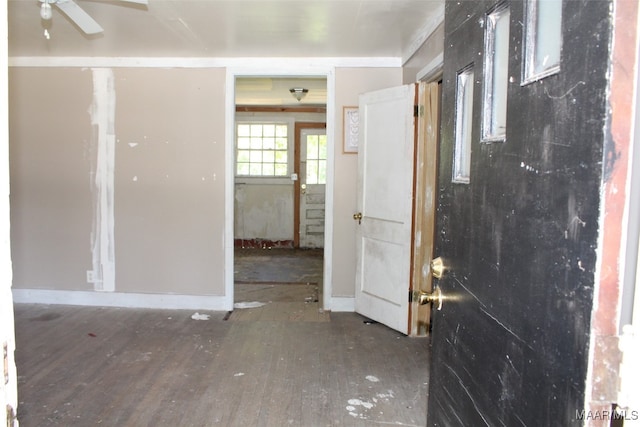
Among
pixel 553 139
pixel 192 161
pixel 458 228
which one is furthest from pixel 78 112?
pixel 553 139

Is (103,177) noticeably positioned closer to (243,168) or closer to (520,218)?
(243,168)

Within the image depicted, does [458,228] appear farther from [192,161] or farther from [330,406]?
[192,161]

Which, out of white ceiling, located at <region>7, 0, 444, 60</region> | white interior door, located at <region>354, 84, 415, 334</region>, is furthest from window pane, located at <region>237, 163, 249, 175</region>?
white interior door, located at <region>354, 84, 415, 334</region>

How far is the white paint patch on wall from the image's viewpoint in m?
4.25

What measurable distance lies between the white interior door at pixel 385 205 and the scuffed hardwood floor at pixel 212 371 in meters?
0.25

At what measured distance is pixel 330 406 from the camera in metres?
2.53

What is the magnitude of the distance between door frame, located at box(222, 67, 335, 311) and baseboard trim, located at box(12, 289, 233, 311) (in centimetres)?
16

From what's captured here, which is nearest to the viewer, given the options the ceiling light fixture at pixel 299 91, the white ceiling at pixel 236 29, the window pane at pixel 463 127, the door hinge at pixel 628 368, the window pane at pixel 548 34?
the door hinge at pixel 628 368

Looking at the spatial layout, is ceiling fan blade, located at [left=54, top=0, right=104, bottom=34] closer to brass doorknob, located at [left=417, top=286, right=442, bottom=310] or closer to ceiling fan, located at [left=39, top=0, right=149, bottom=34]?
ceiling fan, located at [left=39, top=0, right=149, bottom=34]

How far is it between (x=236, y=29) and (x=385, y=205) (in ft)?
5.85

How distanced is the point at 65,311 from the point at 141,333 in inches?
41.2

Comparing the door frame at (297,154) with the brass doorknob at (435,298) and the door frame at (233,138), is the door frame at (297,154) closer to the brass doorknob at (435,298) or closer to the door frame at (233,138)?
the door frame at (233,138)

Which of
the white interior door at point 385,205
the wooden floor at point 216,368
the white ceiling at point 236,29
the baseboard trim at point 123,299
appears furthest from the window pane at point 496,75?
the baseboard trim at point 123,299

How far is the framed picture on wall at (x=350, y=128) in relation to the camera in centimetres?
420
